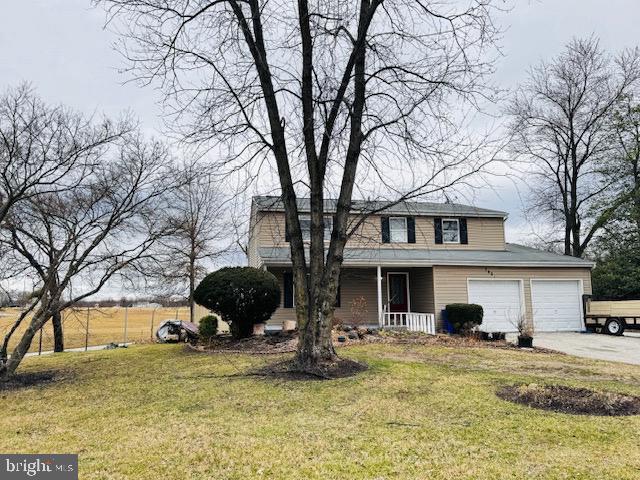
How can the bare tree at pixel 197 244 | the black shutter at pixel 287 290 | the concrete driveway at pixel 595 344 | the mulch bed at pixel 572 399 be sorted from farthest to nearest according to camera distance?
the bare tree at pixel 197 244, the black shutter at pixel 287 290, the concrete driveway at pixel 595 344, the mulch bed at pixel 572 399

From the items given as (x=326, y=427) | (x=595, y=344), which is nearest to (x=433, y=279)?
(x=595, y=344)

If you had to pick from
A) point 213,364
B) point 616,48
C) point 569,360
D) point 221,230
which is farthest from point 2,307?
point 616,48

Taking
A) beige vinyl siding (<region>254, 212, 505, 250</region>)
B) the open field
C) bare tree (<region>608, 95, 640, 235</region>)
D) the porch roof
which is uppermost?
bare tree (<region>608, 95, 640, 235</region>)

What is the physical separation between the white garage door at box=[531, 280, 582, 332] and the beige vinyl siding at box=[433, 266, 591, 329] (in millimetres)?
242

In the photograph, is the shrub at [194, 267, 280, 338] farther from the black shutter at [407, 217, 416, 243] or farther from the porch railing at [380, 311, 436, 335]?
the black shutter at [407, 217, 416, 243]

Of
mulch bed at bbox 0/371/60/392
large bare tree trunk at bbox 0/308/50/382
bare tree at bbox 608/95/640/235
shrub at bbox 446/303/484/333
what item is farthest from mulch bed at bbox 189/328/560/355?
bare tree at bbox 608/95/640/235

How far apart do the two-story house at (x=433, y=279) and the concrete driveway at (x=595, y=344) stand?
55.7 inches

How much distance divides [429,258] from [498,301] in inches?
129

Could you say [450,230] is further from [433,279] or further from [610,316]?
[610,316]

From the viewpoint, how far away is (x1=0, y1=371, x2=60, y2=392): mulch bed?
8.20m

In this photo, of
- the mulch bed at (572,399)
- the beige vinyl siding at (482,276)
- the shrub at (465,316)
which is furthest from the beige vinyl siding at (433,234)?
the mulch bed at (572,399)

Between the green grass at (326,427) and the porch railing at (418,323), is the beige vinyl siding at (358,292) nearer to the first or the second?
the porch railing at (418,323)

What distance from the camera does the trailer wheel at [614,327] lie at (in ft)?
53.1

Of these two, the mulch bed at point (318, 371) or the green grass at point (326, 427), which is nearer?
the green grass at point (326, 427)
